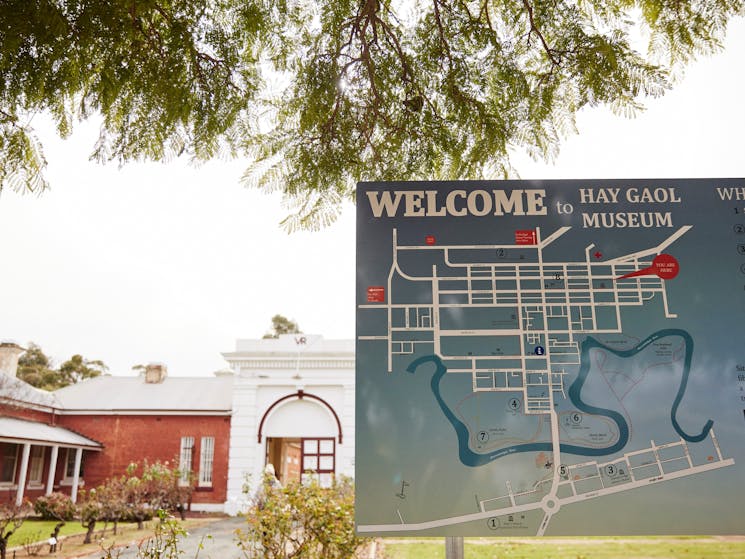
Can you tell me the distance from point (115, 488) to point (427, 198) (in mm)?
14300

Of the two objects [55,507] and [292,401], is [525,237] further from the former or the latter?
[292,401]

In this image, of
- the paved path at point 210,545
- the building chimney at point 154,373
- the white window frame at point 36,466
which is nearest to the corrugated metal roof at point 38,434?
the white window frame at point 36,466

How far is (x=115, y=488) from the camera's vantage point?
49.2 ft

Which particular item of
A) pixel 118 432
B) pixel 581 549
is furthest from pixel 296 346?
pixel 581 549

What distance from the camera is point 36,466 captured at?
1958cm

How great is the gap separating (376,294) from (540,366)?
1.04 m

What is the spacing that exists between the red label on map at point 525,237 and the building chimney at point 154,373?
2183cm

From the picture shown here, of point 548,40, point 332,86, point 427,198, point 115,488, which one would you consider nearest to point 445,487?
point 427,198

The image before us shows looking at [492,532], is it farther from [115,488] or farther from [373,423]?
[115,488]

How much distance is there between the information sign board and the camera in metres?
3.33

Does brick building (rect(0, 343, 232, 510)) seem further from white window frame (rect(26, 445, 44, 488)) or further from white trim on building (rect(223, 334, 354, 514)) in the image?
white trim on building (rect(223, 334, 354, 514))

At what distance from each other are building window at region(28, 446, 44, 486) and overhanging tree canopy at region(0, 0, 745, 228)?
1913 cm

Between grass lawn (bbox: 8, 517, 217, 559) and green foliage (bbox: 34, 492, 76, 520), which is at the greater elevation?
green foliage (bbox: 34, 492, 76, 520)

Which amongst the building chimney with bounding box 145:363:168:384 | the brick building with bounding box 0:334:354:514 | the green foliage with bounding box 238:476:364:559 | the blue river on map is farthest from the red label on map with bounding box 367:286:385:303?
the building chimney with bounding box 145:363:168:384
